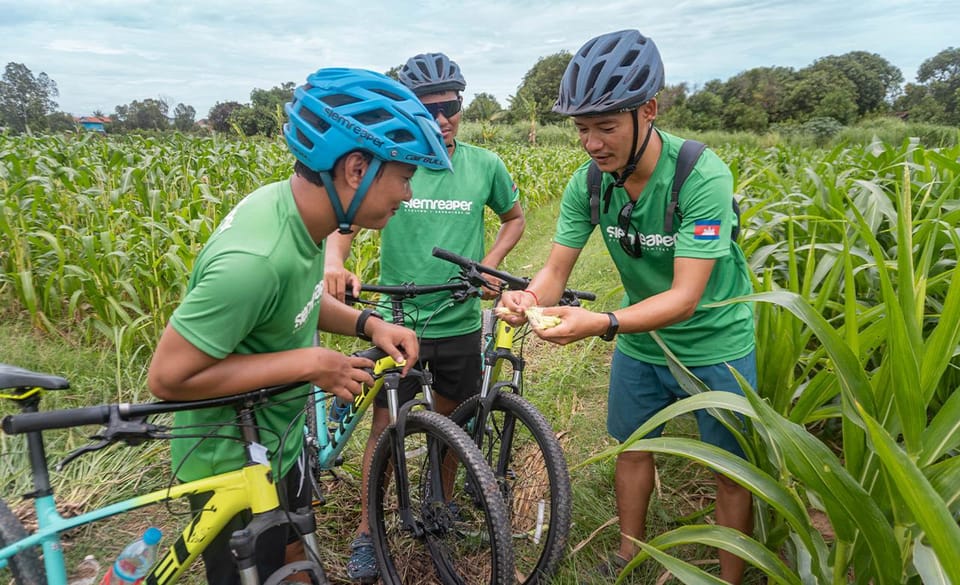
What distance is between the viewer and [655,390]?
226 cm

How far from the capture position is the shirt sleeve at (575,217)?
2275 mm

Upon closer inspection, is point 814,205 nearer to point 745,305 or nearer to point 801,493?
point 745,305

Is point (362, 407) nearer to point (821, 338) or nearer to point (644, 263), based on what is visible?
point (644, 263)

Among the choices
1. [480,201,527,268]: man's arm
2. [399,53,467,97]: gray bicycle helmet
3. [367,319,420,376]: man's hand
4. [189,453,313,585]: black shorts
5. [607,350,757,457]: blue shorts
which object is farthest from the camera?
[480,201,527,268]: man's arm

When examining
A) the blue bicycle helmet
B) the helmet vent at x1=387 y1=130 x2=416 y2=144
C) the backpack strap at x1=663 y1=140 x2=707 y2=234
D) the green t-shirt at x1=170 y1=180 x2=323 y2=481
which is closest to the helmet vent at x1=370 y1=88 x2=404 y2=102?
the blue bicycle helmet

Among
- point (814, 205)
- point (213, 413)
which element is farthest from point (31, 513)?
point (814, 205)

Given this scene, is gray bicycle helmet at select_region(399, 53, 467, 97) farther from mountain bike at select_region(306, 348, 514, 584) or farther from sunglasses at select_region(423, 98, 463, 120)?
mountain bike at select_region(306, 348, 514, 584)

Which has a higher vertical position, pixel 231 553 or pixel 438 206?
pixel 438 206

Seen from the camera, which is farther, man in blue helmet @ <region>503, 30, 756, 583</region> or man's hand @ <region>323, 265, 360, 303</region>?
man's hand @ <region>323, 265, 360, 303</region>

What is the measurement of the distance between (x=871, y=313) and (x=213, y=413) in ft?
7.32

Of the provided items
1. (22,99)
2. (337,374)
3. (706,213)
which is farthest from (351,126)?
(22,99)

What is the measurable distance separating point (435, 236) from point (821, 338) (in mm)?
1670

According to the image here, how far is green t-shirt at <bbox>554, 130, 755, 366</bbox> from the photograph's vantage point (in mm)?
1854

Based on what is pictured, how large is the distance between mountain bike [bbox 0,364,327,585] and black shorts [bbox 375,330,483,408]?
1066mm
